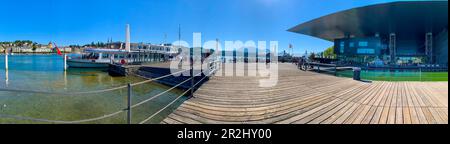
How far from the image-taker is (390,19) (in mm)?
32438

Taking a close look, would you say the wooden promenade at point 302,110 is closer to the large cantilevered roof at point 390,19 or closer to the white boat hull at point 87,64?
the large cantilevered roof at point 390,19

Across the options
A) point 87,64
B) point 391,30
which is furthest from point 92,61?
point 391,30

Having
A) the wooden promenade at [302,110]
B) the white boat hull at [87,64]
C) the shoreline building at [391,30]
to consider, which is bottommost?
the wooden promenade at [302,110]

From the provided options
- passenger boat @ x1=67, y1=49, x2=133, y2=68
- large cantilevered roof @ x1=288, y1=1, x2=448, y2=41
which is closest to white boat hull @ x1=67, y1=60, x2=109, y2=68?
passenger boat @ x1=67, y1=49, x2=133, y2=68

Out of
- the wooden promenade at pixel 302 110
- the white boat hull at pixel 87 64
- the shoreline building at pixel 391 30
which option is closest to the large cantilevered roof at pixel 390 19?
the shoreline building at pixel 391 30

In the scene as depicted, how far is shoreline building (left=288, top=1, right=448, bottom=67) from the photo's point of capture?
2886 centimetres

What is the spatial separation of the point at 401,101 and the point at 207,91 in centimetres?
513

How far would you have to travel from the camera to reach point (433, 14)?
95.0ft

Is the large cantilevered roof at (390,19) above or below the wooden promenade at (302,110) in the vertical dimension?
above

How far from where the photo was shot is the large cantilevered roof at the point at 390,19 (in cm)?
2761

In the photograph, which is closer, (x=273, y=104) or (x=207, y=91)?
(x=273, y=104)
